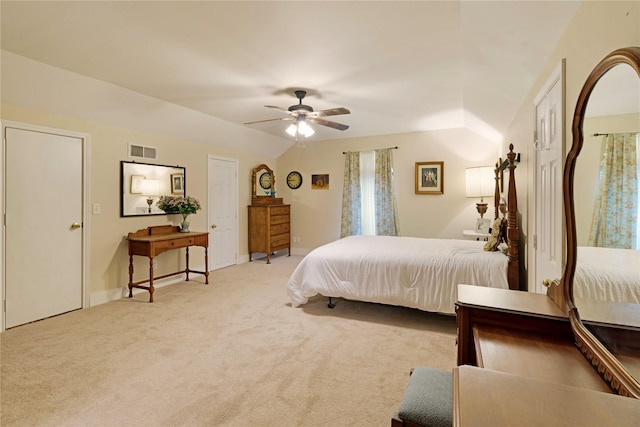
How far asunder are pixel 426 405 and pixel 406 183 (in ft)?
15.9

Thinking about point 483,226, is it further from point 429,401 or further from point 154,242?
point 154,242

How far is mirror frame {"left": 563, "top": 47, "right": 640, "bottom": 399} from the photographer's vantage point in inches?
32.0

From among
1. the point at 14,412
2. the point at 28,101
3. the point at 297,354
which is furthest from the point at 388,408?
the point at 28,101

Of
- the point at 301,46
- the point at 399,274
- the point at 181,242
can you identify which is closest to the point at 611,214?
the point at 399,274

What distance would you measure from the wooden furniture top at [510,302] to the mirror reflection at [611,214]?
0.42 ft

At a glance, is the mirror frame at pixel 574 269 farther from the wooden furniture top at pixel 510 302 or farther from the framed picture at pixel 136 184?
the framed picture at pixel 136 184

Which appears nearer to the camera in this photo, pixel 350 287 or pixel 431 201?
pixel 350 287

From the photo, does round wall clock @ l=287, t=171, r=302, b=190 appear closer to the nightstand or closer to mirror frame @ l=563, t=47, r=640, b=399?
the nightstand

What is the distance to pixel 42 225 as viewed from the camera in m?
3.19

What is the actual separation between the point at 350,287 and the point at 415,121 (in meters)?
3.03

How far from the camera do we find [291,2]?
6.30ft

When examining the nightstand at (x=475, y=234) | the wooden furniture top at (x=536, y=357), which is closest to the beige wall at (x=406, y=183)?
the nightstand at (x=475, y=234)

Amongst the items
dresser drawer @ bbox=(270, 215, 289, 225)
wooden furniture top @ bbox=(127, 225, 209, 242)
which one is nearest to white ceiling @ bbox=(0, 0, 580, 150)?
wooden furniture top @ bbox=(127, 225, 209, 242)

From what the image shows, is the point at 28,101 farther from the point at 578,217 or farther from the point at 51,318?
the point at 578,217
